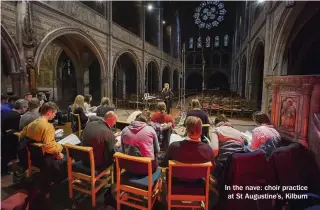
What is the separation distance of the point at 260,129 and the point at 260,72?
40.6 feet

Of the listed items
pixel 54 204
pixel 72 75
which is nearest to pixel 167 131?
pixel 54 204

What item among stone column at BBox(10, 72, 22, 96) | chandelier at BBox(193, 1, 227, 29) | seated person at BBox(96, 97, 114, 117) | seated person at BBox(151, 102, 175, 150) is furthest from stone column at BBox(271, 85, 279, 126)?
chandelier at BBox(193, 1, 227, 29)

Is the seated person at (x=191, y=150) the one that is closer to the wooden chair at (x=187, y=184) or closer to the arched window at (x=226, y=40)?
the wooden chair at (x=187, y=184)

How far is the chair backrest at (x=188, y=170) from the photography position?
214 cm

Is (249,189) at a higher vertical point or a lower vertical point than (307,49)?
lower

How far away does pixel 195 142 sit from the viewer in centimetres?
235

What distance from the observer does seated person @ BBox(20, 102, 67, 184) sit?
266 cm

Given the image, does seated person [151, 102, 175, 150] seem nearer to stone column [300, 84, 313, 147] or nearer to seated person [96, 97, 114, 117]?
seated person [96, 97, 114, 117]

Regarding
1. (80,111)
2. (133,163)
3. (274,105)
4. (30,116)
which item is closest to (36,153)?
(30,116)

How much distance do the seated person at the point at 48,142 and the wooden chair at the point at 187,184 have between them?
5.17ft

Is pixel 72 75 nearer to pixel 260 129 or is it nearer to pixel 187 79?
pixel 260 129

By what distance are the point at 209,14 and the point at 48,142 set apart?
34.9 metres

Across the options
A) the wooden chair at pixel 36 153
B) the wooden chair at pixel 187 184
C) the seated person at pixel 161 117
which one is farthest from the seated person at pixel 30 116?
the wooden chair at pixel 187 184

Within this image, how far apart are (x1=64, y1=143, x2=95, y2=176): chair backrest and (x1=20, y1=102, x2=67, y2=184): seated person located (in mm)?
199
